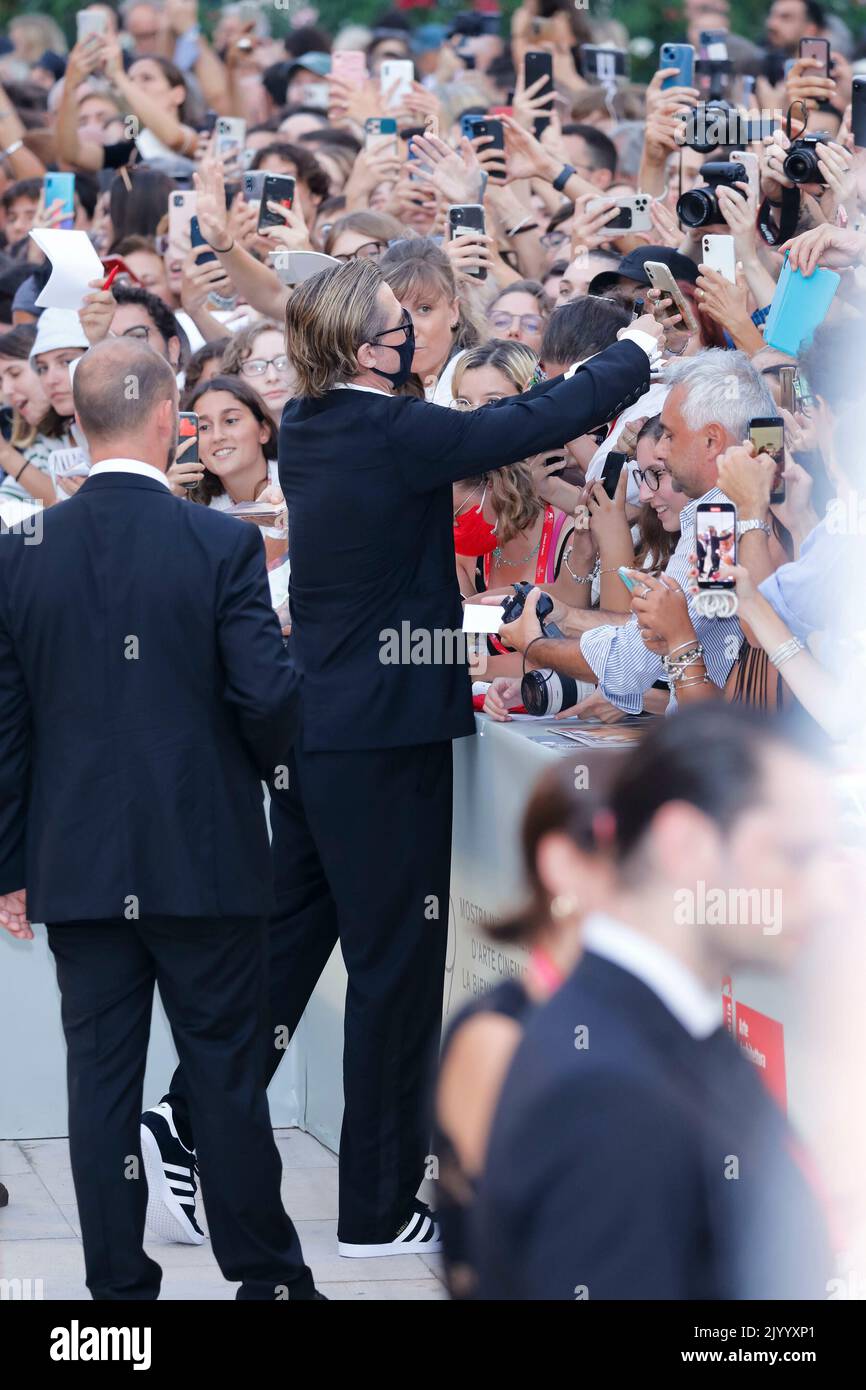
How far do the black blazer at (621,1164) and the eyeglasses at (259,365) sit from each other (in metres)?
4.67

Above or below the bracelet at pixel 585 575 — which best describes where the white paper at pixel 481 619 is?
above

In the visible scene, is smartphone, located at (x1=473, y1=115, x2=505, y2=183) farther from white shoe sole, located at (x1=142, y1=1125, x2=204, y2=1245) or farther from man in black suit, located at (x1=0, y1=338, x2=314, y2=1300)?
white shoe sole, located at (x1=142, y1=1125, x2=204, y2=1245)

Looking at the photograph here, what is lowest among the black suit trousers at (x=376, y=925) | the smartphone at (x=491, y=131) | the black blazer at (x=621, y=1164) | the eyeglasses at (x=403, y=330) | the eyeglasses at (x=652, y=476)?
the black suit trousers at (x=376, y=925)

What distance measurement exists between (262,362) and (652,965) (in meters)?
4.71

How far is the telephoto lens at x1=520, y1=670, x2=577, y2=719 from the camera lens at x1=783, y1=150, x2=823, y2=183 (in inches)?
48.4

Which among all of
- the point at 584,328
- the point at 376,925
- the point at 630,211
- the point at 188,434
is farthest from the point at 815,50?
the point at 376,925

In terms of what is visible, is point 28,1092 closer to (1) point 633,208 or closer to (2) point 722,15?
(1) point 633,208

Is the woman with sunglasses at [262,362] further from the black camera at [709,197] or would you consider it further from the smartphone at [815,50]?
the smartphone at [815,50]

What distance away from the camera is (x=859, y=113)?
4387 millimetres

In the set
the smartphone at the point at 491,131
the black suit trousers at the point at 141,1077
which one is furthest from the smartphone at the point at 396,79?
the black suit trousers at the point at 141,1077

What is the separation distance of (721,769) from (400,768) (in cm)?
272

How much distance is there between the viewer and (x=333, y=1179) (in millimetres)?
5129

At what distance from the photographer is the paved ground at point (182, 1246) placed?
440cm
